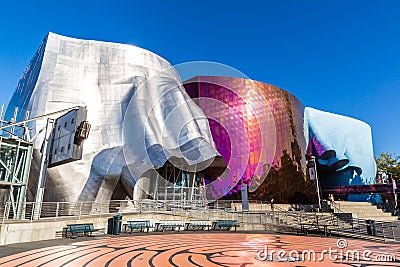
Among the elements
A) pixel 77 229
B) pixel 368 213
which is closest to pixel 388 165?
pixel 368 213

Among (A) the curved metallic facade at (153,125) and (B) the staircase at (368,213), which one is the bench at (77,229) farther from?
(B) the staircase at (368,213)

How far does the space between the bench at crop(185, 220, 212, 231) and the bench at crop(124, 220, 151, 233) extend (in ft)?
8.45

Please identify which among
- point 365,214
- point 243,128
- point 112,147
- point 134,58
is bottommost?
point 365,214

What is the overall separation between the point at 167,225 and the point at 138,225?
1.70m

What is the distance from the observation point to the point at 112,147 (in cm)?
2411

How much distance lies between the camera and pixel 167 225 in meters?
13.9

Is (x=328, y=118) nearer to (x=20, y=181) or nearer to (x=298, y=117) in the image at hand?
(x=298, y=117)

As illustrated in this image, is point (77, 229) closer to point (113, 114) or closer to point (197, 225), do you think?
point (197, 225)

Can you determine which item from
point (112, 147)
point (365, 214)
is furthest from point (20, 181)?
point (365, 214)

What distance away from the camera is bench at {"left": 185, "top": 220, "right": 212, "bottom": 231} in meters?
14.8

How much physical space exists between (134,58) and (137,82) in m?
3.94

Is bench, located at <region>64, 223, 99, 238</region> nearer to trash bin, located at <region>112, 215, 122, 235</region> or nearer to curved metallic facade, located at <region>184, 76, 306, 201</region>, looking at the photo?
trash bin, located at <region>112, 215, 122, 235</region>

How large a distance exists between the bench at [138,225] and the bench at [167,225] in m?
0.72

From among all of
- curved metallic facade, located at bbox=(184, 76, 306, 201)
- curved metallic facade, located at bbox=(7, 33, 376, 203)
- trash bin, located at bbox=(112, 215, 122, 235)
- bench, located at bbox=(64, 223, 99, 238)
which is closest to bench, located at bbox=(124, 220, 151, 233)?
trash bin, located at bbox=(112, 215, 122, 235)
